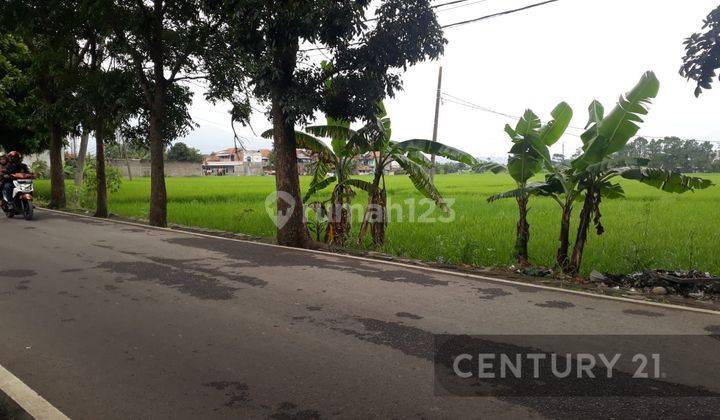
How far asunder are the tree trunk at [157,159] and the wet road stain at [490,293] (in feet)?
31.6

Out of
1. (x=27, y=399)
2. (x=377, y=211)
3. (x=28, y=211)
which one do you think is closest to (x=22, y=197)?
(x=28, y=211)

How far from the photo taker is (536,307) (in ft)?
16.8

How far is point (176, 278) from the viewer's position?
6340 mm

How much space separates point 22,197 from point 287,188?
7940mm

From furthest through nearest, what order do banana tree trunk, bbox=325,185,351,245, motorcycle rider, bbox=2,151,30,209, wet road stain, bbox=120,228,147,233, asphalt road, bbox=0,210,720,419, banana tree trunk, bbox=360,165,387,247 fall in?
1. motorcycle rider, bbox=2,151,30,209
2. wet road stain, bbox=120,228,147,233
3. banana tree trunk, bbox=325,185,351,245
4. banana tree trunk, bbox=360,165,387,247
5. asphalt road, bbox=0,210,720,419

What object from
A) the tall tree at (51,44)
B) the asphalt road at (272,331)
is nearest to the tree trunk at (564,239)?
the asphalt road at (272,331)

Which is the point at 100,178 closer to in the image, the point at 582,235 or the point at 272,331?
the point at 272,331

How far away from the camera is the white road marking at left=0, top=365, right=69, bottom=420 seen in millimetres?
2943

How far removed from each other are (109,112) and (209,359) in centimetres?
1229

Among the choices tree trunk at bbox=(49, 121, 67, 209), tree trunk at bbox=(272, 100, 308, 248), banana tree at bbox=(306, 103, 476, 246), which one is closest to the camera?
banana tree at bbox=(306, 103, 476, 246)

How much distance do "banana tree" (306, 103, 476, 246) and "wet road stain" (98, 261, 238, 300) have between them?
3961mm

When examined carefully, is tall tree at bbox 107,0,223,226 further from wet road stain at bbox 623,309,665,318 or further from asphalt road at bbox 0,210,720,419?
wet road stain at bbox 623,309,665,318

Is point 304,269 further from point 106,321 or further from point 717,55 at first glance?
point 717,55

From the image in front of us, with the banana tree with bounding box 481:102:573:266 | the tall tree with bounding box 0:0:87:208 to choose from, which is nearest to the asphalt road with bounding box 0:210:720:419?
the banana tree with bounding box 481:102:573:266
